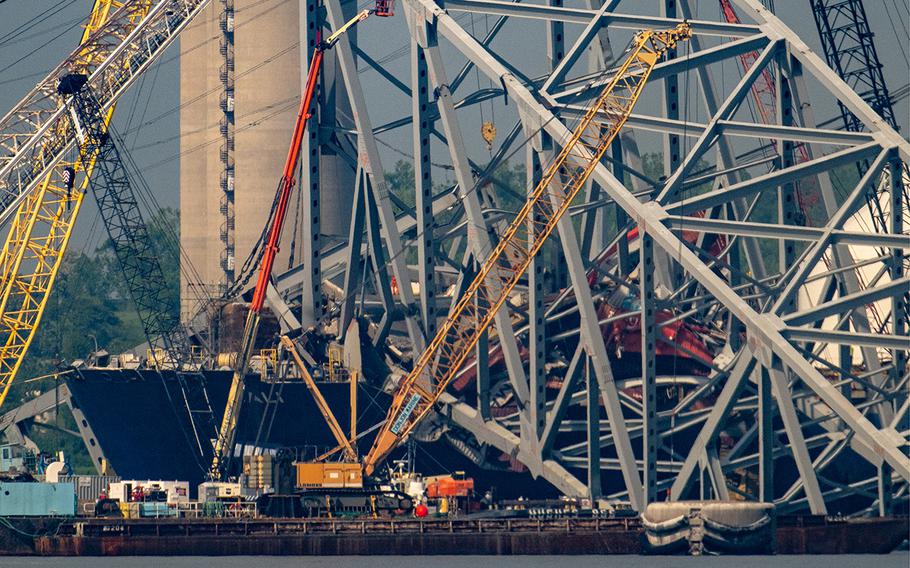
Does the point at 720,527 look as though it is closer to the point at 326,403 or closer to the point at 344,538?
the point at 344,538

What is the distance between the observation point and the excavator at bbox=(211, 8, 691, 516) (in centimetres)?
9962

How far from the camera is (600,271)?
105 meters

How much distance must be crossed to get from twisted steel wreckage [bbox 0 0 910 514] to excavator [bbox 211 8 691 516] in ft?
0.89

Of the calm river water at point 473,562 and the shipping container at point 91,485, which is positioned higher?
the shipping container at point 91,485

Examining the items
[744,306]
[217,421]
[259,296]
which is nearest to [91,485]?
[217,421]

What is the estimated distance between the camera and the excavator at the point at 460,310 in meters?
99.6

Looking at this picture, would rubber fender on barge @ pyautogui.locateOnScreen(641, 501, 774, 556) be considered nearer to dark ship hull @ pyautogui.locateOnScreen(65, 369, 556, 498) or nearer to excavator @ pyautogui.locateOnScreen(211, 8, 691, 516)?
excavator @ pyautogui.locateOnScreen(211, 8, 691, 516)

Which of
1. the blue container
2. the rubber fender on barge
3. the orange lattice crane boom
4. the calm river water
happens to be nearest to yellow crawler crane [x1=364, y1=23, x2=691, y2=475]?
the orange lattice crane boom

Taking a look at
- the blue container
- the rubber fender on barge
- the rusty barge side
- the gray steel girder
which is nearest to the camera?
the gray steel girder

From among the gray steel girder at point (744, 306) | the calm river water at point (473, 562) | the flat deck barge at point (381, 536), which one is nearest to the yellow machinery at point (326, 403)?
the flat deck barge at point (381, 536)

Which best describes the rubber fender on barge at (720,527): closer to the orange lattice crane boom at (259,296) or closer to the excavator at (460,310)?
the excavator at (460,310)

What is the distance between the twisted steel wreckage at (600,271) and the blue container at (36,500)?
1743 centimetres

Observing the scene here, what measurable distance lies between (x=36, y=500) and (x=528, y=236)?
30726mm

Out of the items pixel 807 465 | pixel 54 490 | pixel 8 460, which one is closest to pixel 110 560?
pixel 54 490
